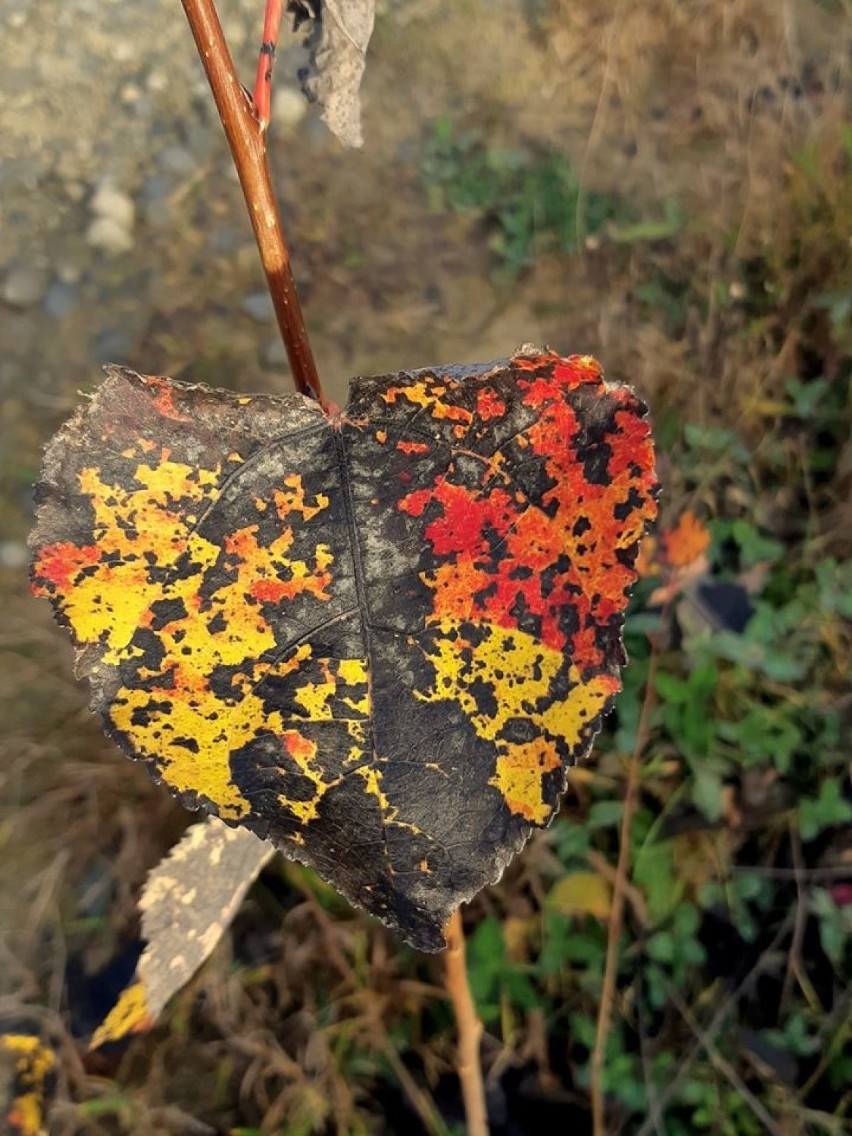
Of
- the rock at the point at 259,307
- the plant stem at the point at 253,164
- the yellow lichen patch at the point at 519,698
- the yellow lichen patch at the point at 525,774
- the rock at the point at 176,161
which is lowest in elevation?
the yellow lichen patch at the point at 525,774

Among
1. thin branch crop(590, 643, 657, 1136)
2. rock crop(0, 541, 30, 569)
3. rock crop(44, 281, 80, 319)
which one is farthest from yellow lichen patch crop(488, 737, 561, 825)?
rock crop(44, 281, 80, 319)

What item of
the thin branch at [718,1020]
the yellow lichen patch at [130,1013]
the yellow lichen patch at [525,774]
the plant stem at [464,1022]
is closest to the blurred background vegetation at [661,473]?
the thin branch at [718,1020]

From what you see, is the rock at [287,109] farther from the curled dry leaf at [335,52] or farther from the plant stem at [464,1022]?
the plant stem at [464,1022]

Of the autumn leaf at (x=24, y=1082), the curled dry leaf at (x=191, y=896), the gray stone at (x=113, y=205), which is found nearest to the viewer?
the curled dry leaf at (x=191, y=896)

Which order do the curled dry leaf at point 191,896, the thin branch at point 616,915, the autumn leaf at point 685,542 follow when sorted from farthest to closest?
the autumn leaf at point 685,542
the thin branch at point 616,915
the curled dry leaf at point 191,896

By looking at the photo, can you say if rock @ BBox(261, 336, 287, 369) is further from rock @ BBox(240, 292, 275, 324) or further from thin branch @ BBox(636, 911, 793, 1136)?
thin branch @ BBox(636, 911, 793, 1136)

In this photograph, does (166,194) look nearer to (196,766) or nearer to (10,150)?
(10,150)
